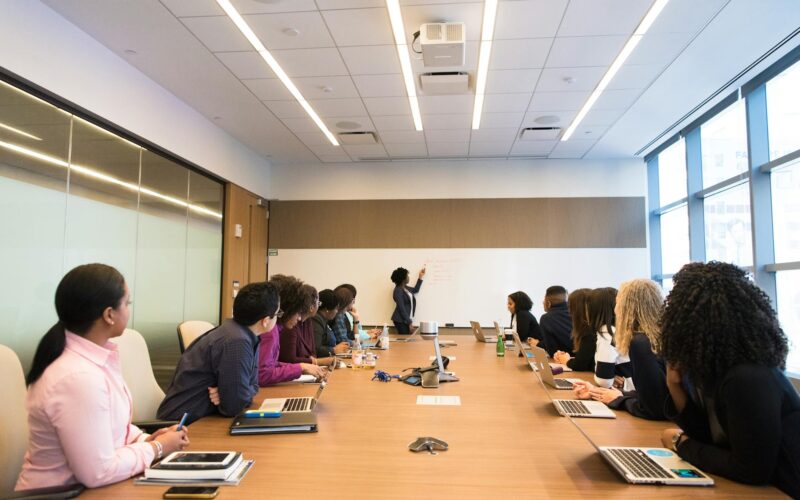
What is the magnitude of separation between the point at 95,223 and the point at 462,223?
5072 mm

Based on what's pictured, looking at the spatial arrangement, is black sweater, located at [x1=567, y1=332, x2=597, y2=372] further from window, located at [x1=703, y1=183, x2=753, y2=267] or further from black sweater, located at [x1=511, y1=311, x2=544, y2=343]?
window, located at [x1=703, y1=183, x2=753, y2=267]

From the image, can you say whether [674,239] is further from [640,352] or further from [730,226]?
[640,352]

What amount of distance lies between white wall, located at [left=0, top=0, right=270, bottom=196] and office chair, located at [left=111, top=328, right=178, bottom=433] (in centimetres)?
218

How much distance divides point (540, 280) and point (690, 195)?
2.38 meters

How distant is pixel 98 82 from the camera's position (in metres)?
4.16

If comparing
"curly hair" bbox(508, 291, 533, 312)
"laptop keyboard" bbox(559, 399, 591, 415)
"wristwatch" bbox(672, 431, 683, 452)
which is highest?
"curly hair" bbox(508, 291, 533, 312)

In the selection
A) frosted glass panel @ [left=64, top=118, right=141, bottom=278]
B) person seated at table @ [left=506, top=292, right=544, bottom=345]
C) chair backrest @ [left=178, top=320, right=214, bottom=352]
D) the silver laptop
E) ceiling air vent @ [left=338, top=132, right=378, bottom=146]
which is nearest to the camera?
the silver laptop

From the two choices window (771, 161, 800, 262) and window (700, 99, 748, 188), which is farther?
window (700, 99, 748, 188)

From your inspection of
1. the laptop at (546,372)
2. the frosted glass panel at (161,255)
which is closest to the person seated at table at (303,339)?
the laptop at (546,372)

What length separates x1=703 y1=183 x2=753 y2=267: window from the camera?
5070mm

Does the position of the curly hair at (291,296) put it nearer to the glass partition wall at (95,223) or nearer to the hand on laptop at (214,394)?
the hand on laptop at (214,394)

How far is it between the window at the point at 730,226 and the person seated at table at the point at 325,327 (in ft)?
12.4

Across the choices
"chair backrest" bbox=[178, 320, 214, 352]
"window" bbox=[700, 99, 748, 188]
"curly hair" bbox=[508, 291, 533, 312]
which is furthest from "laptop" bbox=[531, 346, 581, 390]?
"window" bbox=[700, 99, 748, 188]

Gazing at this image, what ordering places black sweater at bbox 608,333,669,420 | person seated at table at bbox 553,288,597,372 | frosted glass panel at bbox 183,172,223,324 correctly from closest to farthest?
1. black sweater at bbox 608,333,669,420
2. person seated at table at bbox 553,288,597,372
3. frosted glass panel at bbox 183,172,223,324
